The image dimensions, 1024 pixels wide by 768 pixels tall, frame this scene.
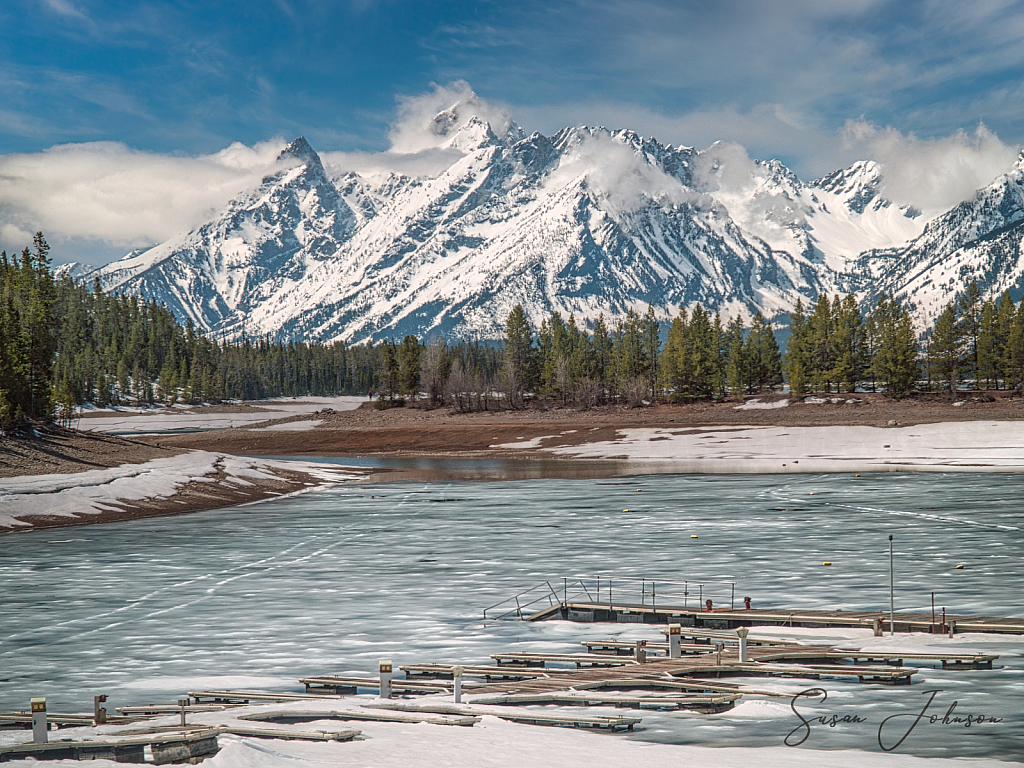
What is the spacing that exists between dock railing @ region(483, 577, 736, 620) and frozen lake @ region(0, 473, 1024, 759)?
78 cm

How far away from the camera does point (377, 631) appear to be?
74.0 feet

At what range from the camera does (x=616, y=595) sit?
26516mm

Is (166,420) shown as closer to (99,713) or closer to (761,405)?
(761,405)

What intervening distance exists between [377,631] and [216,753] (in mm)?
10489

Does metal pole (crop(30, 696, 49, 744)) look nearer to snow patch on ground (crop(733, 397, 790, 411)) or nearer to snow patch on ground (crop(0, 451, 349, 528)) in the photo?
snow patch on ground (crop(0, 451, 349, 528))

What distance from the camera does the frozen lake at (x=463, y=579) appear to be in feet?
56.1

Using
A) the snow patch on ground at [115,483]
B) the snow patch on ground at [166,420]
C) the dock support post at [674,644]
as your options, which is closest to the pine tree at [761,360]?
the snow patch on ground at [166,420]

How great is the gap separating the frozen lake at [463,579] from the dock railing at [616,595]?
0.78 meters

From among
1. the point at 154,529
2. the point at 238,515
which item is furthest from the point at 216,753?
the point at 238,515

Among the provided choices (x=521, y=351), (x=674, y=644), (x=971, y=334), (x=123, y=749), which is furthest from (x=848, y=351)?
(x=123, y=749)

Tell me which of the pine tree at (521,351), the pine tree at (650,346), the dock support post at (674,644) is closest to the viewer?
the dock support post at (674,644)

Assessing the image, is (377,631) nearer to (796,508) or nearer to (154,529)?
(154,529)

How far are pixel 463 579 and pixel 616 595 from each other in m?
5.60

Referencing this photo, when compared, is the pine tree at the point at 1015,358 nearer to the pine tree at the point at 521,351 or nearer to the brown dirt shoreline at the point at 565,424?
the brown dirt shoreline at the point at 565,424
